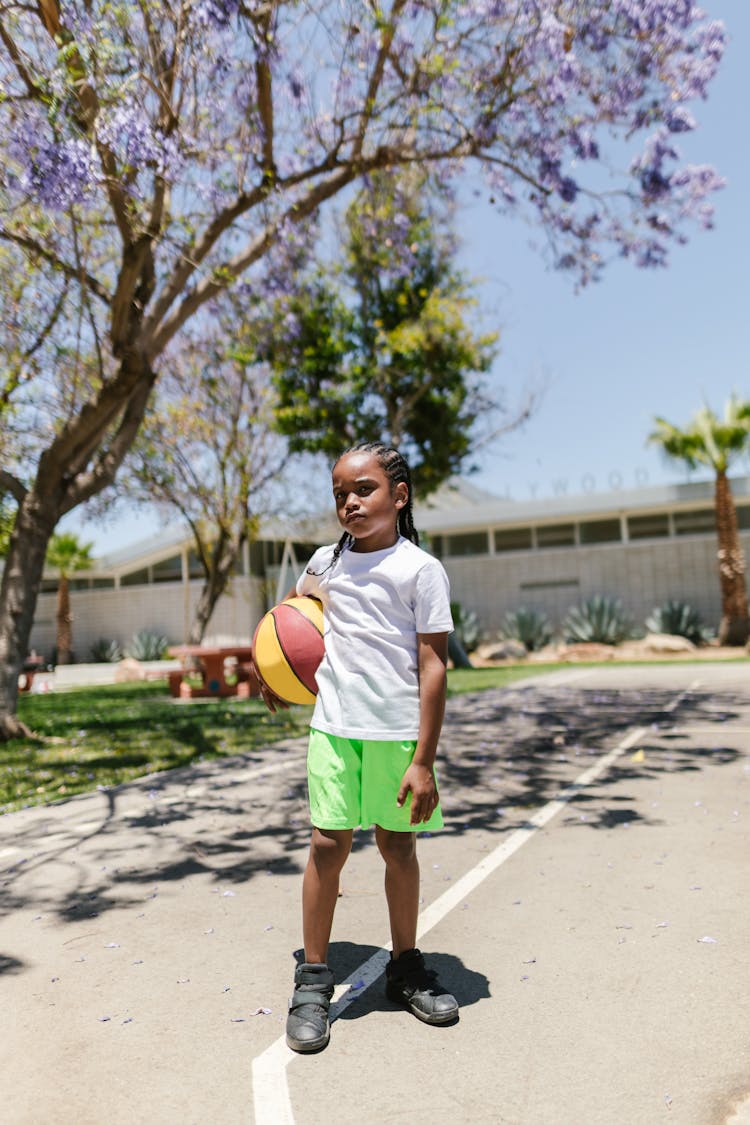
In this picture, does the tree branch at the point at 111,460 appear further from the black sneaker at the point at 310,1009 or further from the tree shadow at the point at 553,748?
the black sneaker at the point at 310,1009

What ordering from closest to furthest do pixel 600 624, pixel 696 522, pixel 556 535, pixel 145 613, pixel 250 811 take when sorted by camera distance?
1. pixel 250 811
2. pixel 600 624
3. pixel 696 522
4. pixel 556 535
5. pixel 145 613

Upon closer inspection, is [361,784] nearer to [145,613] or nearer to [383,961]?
[383,961]

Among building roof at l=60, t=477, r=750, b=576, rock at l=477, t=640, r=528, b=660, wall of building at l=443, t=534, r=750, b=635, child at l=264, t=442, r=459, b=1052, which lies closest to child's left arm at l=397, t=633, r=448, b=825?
child at l=264, t=442, r=459, b=1052

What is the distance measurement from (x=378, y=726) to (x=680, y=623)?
→ 79.4ft

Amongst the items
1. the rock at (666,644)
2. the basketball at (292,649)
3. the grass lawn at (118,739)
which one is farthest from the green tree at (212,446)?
the basketball at (292,649)

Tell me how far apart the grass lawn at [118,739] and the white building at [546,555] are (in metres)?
10.5

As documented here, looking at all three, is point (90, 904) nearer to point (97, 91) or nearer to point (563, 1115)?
point (563, 1115)

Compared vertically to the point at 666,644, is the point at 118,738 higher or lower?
higher

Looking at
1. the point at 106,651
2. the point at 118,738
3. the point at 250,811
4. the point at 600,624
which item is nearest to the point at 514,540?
the point at 600,624

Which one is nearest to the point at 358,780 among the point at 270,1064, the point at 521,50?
the point at 270,1064

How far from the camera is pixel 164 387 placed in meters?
20.5

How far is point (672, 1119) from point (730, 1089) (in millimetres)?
258

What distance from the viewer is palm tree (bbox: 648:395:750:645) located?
80.1 feet

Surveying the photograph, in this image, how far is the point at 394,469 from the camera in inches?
129
